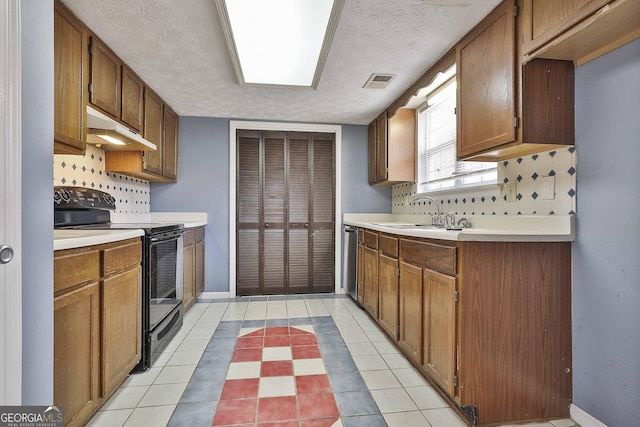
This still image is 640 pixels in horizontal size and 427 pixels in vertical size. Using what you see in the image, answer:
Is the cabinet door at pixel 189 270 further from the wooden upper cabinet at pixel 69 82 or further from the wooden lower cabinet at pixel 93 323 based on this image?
the wooden upper cabinet at pixel 69 82

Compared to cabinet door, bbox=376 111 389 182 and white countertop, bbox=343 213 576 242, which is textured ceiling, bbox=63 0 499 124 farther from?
white countertop, bbox=343 213 576 242

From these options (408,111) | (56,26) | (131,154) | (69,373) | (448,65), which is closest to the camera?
(69,373)

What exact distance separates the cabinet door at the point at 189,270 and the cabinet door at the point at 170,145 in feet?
2.53

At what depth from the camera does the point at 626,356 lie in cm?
136

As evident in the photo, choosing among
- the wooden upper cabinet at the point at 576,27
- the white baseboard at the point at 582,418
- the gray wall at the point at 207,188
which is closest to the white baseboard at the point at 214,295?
the gray wall at the point at 207,188

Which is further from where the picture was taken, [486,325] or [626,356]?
[486,325]

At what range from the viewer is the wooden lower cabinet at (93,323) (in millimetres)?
1281

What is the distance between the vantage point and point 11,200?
0.80 meters

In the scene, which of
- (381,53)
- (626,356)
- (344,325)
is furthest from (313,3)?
(344,325)

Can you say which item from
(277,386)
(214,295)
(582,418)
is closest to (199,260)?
(214,295)

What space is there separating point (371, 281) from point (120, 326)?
202 centimetres

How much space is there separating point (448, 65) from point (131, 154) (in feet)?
8.94

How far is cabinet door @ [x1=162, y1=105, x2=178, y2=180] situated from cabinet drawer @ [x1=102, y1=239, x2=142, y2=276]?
163 cm

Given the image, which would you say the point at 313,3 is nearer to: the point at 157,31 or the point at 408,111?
the point at 157,31
